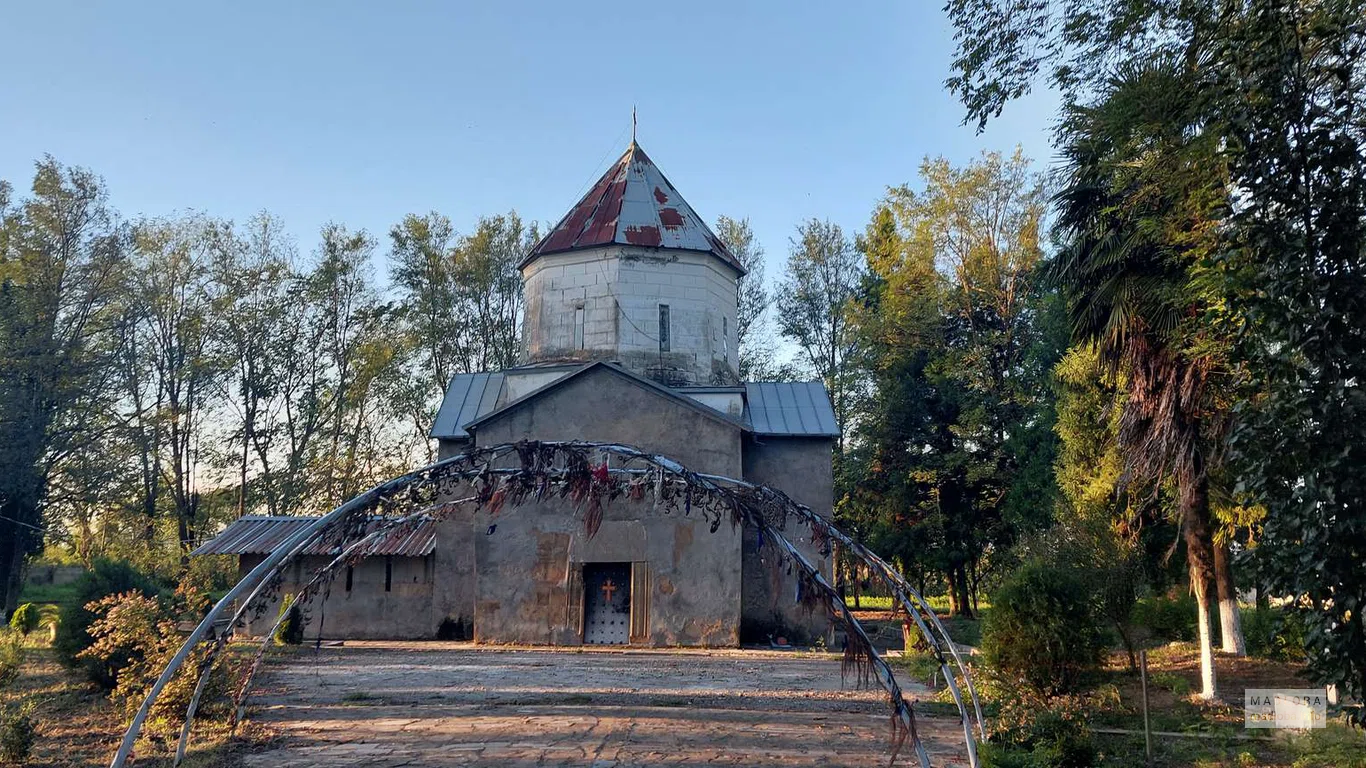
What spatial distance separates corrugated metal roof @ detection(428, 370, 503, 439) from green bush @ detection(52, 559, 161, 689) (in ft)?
22.7

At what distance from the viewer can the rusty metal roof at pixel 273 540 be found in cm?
1789

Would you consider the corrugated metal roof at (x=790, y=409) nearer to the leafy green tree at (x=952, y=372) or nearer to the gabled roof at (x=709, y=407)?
the gabled roof at (x=709, y=407)

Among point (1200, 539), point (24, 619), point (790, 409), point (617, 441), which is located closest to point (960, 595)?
point (790, 409)

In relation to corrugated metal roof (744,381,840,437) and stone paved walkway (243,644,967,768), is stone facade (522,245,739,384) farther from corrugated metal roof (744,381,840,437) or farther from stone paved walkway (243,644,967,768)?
stone paved walkway (243,644,967,768)

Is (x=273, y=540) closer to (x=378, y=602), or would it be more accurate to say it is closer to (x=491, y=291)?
(x=378, y=602)

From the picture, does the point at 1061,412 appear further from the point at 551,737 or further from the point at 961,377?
the point at 551,737

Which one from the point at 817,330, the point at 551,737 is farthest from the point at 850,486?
the point at 551,737

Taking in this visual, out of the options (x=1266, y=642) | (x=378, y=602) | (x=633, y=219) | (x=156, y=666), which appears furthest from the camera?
(x=633, y=219)

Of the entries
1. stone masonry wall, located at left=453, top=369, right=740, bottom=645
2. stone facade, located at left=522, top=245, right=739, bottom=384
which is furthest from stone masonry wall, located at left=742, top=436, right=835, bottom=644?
stone facade, located at left=522, top=245, right=739, bottom=384

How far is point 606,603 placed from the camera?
16953 mm

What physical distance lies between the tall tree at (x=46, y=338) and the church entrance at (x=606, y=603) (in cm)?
1705

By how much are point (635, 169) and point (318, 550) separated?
1542 cm

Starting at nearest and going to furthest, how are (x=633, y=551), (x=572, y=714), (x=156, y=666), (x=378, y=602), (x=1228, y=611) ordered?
(x=156, y=666) < (x=572, y=714) < (x=1228, y=611) < (x=633, y=551) < (x=378, y=602)

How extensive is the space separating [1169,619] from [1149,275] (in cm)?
998
